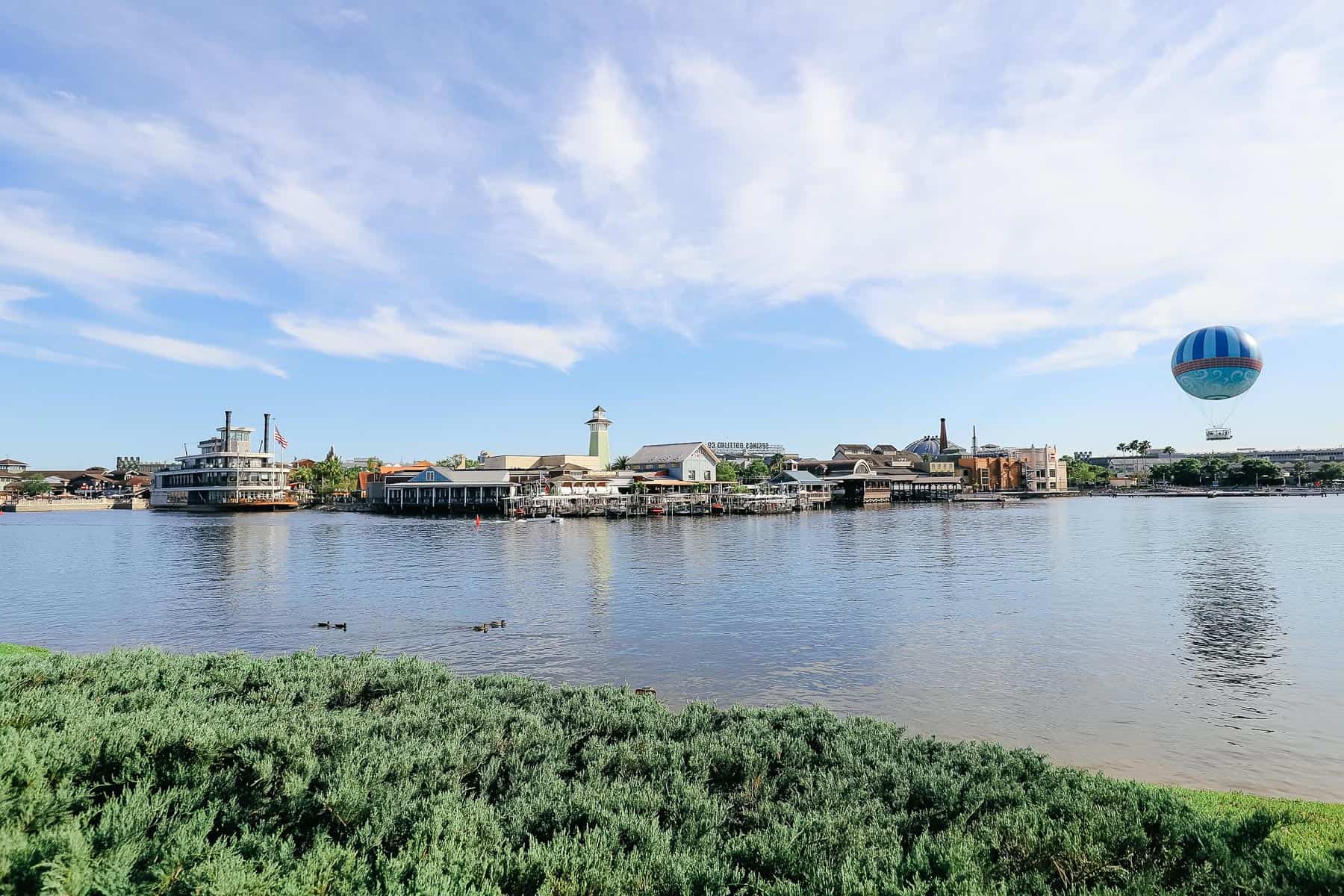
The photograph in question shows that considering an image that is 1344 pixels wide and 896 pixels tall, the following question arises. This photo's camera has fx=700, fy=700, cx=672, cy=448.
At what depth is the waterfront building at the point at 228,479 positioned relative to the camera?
115125 mm

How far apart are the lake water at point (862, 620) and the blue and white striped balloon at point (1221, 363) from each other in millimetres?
22478

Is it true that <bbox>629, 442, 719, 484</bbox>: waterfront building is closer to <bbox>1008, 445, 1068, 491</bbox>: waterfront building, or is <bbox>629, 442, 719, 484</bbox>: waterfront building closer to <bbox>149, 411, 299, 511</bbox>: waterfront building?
<bbox>149, 411, 299, 511</bbox>: waterfront building

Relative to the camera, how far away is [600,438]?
4882 inches

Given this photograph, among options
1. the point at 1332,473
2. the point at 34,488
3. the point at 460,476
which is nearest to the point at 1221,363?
the point at 460,476

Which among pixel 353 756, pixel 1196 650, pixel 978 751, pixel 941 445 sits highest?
pixel 941 445

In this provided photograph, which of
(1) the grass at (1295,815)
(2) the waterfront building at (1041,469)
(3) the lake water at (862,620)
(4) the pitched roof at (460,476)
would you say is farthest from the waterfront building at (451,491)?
(2) the waterfront building at (1041,469)

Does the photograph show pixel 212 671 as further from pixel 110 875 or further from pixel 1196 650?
pixel 1196 650

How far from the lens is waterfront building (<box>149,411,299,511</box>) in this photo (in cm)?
11512

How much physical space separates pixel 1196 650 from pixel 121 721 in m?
26.0

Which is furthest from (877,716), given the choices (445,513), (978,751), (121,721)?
(445,513)

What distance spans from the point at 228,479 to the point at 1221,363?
140 meters

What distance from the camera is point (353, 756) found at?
654 centimetres

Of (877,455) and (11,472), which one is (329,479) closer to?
(11,472)

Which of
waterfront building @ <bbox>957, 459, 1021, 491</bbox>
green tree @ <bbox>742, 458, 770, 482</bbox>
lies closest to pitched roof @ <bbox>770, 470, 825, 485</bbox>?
green tree @ <bbox>742, 458, 770, 482</bbox>
